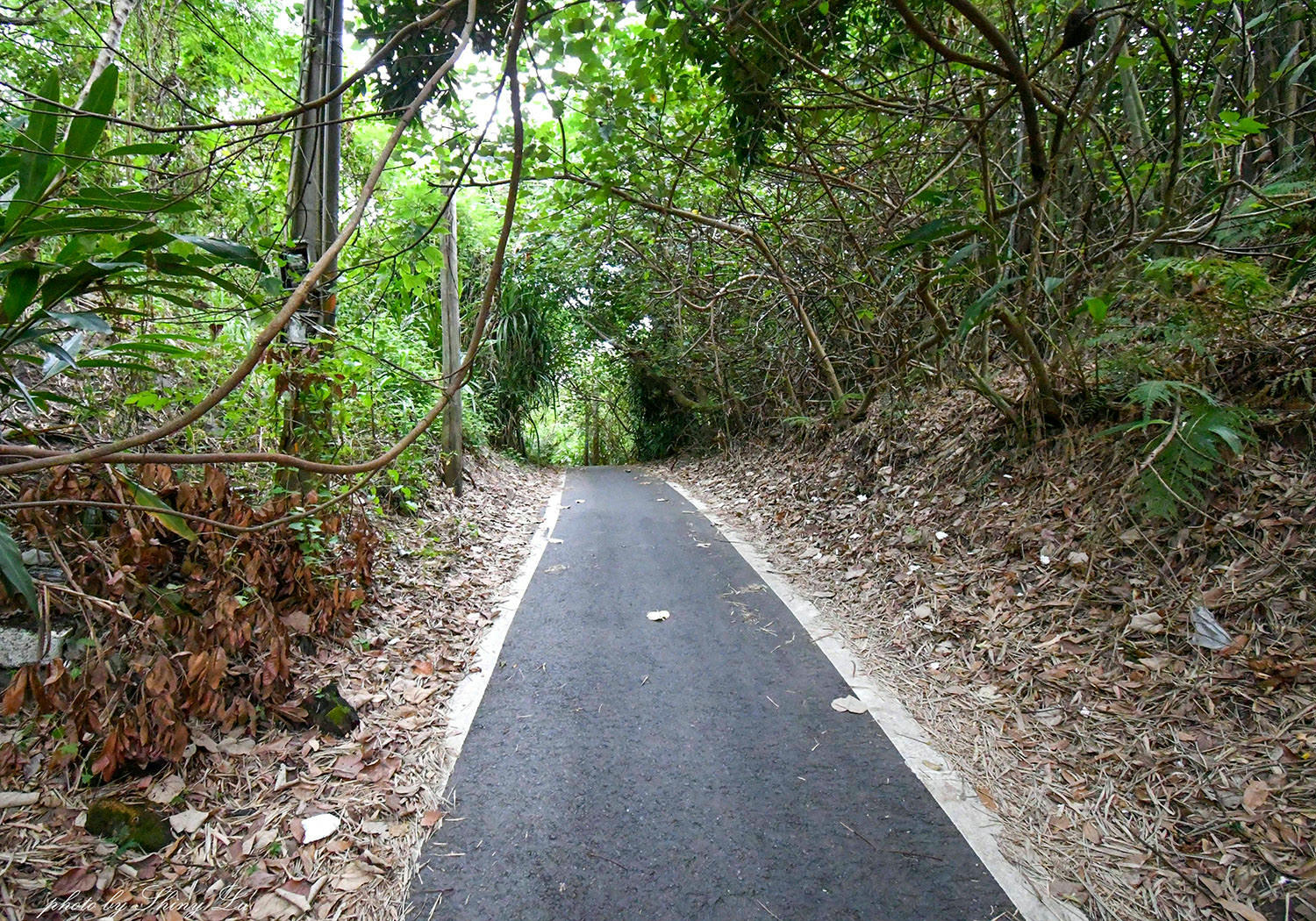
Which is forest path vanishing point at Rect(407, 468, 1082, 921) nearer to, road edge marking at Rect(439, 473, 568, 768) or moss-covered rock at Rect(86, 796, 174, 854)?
road edge marking at Rect(439, 473, 568, 768)

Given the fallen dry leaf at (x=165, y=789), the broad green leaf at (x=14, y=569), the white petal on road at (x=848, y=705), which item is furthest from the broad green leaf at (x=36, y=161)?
the white petal on road at (x=848, y=705)

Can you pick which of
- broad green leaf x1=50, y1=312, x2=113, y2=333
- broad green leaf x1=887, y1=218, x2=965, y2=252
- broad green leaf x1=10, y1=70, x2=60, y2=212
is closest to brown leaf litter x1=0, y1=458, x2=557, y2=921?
broad green leaf x1=50, y1=312, x2=113, y2=333

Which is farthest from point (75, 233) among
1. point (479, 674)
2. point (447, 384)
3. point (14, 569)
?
point (447, 384)

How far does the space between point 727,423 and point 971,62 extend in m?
8.30

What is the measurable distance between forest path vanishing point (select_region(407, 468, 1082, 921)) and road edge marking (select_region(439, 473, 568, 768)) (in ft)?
0.14

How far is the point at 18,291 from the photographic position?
1755mm

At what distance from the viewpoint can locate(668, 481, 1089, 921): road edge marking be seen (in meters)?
2.04

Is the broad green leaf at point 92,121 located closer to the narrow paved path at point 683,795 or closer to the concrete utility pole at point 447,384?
the narrow paved path at point 683,795

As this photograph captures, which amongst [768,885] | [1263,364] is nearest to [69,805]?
[768,885]

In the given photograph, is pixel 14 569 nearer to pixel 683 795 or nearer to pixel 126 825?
pixel 126 825

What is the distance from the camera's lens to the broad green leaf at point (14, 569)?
5.81ft

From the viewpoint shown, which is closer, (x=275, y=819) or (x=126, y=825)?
(x=126, y=825)

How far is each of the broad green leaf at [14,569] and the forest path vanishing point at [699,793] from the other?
1434mm

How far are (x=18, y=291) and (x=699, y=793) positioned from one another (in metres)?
2.67
